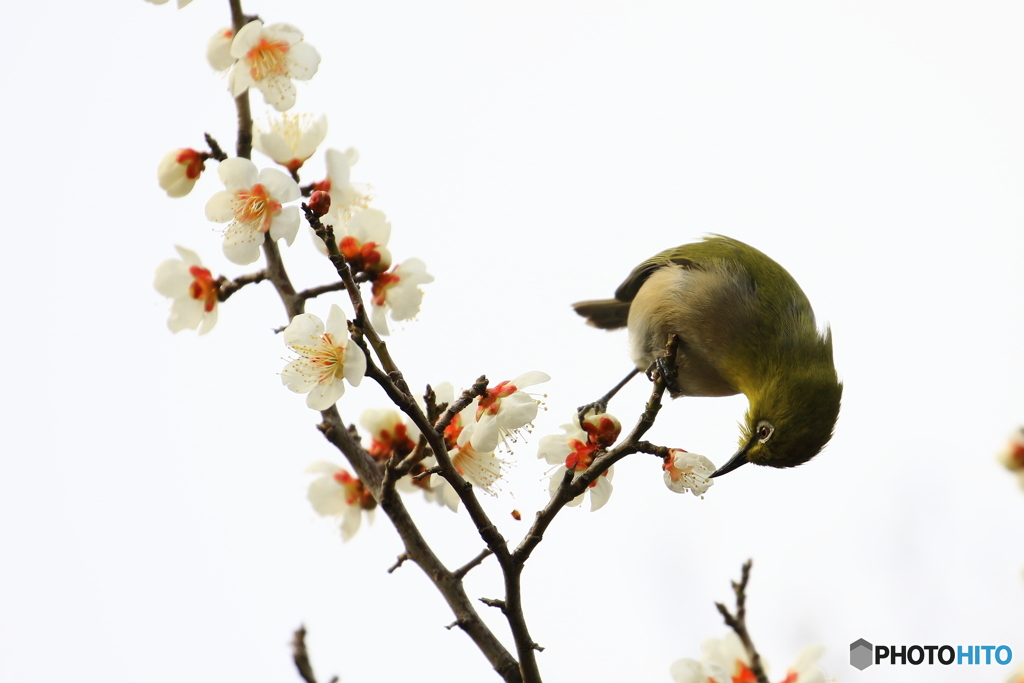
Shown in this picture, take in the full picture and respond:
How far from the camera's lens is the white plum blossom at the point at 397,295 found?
2754mm

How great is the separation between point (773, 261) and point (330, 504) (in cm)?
310

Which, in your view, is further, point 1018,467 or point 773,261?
point 773,261

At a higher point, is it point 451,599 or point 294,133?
point 294,133

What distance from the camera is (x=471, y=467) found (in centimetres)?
252

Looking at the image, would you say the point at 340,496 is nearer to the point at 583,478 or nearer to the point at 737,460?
the point at 583,478

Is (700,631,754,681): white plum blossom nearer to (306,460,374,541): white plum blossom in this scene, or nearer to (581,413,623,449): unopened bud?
(581,413,623,449): unopened bud

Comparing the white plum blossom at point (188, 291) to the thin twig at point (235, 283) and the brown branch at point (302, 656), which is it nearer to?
the thin twig at point (235, 283)

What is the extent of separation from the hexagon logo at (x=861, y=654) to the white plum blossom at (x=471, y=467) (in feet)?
7.58

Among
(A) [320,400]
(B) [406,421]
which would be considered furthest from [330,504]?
(A) [320,400]

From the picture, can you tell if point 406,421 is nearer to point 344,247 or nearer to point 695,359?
point 344,247

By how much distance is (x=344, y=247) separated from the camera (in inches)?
106

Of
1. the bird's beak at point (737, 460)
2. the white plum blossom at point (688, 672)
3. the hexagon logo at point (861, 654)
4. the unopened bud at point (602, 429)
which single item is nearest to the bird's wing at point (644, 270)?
the bird's beak at point (737, 460)

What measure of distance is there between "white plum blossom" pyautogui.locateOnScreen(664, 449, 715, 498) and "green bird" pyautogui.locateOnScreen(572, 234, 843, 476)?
147 centimetres

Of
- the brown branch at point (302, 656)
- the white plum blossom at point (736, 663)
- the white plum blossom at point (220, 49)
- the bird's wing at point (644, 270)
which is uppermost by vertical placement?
the bird's wing at point (644, 270)
